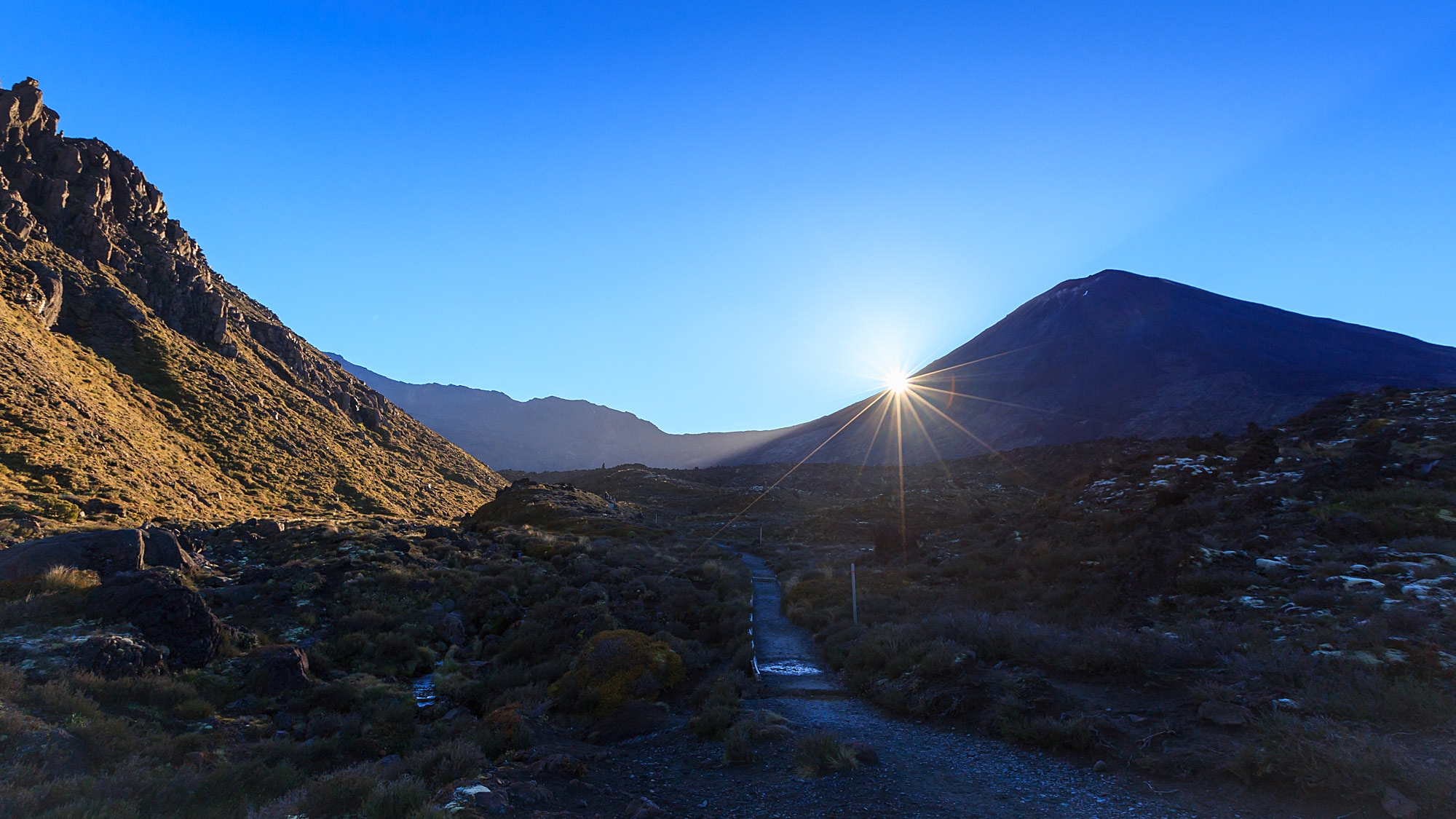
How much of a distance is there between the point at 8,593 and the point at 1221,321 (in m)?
146

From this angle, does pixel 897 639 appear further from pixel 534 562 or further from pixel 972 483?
pixel 972 483

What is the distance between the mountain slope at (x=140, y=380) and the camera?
2080 cm

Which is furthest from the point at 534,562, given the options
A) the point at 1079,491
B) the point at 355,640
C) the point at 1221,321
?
the point at 1221,321

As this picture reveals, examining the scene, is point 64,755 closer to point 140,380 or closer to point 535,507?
point 535,507

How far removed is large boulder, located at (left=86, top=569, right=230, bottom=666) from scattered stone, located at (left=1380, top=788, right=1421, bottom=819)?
1516cm

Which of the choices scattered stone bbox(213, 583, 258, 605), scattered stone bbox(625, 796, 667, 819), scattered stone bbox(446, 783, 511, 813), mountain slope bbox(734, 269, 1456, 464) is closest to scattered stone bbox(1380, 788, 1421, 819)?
scattered stone bbox(625, 796, 667, 819)

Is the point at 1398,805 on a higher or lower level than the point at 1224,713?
higher

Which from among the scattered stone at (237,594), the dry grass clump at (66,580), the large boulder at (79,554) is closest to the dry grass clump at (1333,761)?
the dry grass clump at (66,580)

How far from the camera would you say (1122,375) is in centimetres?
10100

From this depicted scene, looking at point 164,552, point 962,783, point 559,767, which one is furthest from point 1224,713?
point 164,552

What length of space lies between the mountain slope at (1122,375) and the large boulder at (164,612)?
88260mm

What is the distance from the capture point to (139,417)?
1016 inches

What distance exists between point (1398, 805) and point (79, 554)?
62.4 ft

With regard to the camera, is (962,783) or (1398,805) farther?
(962,783)
